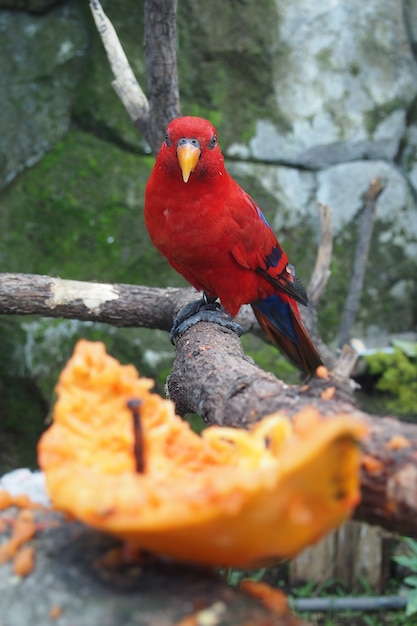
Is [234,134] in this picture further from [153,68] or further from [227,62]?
[153,68]

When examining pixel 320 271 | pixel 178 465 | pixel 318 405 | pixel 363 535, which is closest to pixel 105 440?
pixel 178 465

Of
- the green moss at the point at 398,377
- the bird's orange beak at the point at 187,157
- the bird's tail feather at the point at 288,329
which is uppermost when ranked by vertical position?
the bird's orange beak at the point at 187,157

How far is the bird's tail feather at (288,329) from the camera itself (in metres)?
2.42

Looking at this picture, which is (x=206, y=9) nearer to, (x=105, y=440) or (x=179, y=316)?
(x=179, y=316)

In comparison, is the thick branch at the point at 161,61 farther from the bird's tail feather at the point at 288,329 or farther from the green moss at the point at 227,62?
the green moss at the point at 227,62

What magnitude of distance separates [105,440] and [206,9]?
10.9 feet

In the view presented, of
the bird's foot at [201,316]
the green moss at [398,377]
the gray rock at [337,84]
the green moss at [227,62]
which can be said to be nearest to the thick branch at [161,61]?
the bird's foot at [201,316]

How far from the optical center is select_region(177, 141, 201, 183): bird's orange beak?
191 cm

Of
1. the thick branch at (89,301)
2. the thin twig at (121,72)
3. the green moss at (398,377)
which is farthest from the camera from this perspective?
the green moss at (398,377)

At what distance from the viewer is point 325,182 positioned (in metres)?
3.89

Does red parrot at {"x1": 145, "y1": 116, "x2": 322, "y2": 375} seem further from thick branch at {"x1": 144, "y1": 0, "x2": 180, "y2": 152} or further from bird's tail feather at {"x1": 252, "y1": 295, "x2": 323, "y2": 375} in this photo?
thick branch at {"x1": 144, "y1": 0, "x2": 180, "y2": 152}

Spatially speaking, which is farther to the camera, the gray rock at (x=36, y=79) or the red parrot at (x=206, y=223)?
the gray rock at (x=36, y=79)

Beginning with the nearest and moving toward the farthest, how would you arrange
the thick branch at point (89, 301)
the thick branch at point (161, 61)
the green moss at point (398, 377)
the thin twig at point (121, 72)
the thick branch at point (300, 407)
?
the thick branch at point (300, 407) → the thick branch at point (89, 301) → the thick branch at point (161, 61) → the thin twig at point (121, 72) → the green moss at point (398, 377)

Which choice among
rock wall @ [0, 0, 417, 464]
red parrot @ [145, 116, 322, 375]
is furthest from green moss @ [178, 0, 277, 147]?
red parrot @ [145, 116, 322, 375]
